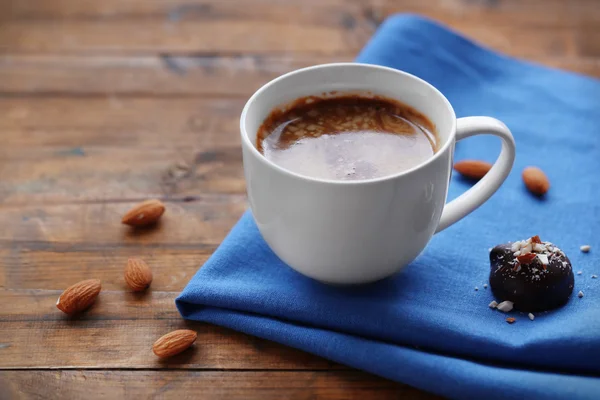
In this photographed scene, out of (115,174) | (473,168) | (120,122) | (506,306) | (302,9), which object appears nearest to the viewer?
(506,306)

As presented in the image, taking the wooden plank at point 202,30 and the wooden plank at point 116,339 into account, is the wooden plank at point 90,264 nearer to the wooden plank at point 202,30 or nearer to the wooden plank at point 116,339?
the wooden plank at point 116,339

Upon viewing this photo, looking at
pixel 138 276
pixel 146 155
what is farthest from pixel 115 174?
pixel 138 276

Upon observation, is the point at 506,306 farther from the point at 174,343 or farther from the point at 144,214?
the point at 144,214

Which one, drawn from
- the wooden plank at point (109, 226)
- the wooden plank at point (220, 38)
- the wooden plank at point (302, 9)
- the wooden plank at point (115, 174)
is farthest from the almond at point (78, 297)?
the wooden plank at point (302, 9)

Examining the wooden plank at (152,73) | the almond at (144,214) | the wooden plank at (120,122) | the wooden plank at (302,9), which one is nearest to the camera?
the almond at (144,214)

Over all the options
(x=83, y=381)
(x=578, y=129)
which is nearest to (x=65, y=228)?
(x=83, y=381)

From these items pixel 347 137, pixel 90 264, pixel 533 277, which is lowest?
pixel 90 264
